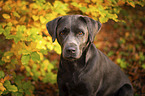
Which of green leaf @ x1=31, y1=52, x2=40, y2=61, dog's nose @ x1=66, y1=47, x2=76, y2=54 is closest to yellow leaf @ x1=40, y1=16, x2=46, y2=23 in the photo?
green leaf @ x1=31, y1=52, x2=40, y2=61

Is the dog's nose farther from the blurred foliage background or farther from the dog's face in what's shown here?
the blurred foliage background

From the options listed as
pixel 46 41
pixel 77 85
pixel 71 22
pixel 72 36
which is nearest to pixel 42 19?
pixel 46 41

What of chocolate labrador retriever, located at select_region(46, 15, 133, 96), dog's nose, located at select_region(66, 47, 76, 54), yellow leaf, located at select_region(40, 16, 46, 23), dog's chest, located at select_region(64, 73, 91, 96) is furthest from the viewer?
yellow leaf, located at select_region(40, 16, 46, 23)

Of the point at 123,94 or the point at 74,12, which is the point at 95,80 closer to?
the point at 123,94

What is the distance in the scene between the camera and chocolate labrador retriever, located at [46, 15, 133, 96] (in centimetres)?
239

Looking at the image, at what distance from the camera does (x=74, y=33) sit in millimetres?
2432

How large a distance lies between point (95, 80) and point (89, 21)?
0.98 m

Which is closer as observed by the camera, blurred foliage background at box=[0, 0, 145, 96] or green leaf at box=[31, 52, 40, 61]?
green leaf at box=[31, 52, 40, 61]

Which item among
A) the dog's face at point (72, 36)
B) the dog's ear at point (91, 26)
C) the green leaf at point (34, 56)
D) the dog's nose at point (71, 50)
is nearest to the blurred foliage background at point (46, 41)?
the green leaf at point (34, 56)

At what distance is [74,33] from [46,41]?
700 mm

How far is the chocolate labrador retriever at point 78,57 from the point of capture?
2387mm

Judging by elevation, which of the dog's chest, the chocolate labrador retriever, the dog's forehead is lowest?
the dog's chest

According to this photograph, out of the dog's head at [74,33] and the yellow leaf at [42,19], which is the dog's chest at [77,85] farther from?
the yellow leaf at [42,19]

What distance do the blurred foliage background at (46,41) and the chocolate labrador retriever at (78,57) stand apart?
27 cm
